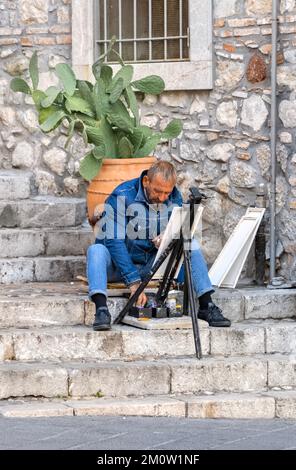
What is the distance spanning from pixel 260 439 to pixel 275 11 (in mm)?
Result: 4259

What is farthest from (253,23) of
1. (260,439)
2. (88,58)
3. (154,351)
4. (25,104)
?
(260,439)

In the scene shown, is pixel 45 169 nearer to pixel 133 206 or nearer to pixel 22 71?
pixel 22 71

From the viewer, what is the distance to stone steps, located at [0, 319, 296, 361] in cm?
885

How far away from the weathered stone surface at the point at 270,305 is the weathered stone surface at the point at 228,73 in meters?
1.88

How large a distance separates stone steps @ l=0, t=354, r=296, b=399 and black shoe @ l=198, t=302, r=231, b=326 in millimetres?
388

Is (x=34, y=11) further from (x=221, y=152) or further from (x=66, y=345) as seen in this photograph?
(x=66, y=345)

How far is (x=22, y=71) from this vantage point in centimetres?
1172

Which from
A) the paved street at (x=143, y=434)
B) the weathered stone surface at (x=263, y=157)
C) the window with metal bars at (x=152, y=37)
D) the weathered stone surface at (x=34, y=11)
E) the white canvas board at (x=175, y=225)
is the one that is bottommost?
the paved street at (x=143, y=434)

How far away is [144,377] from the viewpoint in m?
8.52

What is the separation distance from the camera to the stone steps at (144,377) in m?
8.40

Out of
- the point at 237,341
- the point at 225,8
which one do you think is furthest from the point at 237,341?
the point at 225,8

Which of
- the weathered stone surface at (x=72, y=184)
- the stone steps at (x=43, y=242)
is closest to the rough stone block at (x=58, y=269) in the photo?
the stone steps at (x=43, y=242)

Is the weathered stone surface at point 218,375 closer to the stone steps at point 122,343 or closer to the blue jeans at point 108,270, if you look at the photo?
the stone steps at point 122,343

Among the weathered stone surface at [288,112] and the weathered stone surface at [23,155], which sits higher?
the weathered stone surface at [288,112]
